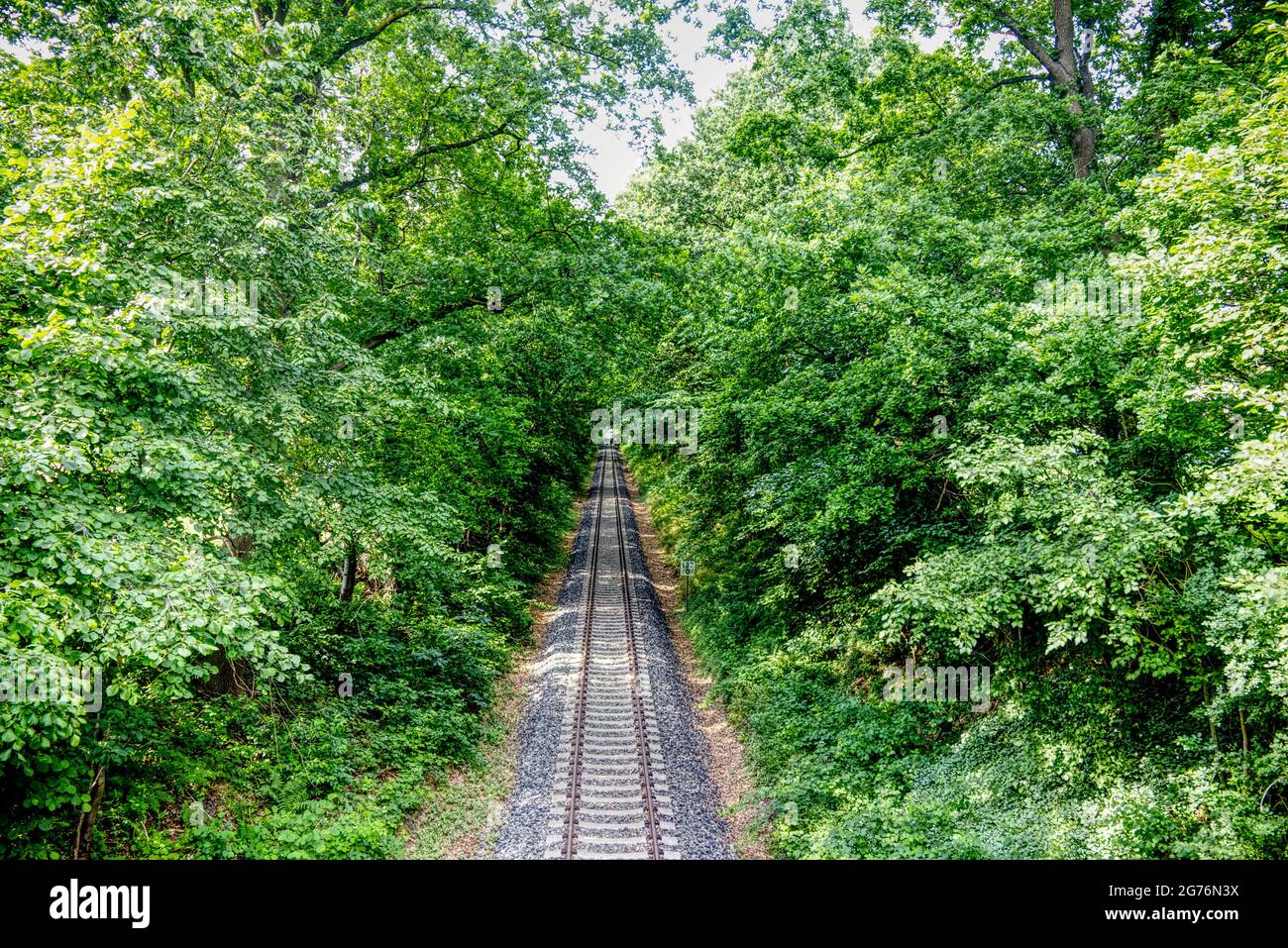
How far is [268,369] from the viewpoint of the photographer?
8914 mm

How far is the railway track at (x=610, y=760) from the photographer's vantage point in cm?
1015

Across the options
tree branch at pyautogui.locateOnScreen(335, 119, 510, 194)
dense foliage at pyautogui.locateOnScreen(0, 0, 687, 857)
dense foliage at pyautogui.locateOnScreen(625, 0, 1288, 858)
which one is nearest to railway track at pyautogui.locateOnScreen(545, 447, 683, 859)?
dense foliage at pyautogui.locateOnScreen(625, 0, 1288, 858)

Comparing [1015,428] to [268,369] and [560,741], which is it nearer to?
[560,741]

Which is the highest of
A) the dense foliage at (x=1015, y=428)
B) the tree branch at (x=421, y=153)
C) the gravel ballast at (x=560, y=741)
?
the tree branch at (x=421, y=153)

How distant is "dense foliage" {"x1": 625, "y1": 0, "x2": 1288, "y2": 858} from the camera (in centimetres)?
704

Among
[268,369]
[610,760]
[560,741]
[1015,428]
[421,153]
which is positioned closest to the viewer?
[268,369]

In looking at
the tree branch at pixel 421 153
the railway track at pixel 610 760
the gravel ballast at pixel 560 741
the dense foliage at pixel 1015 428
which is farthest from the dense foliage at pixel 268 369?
the dense foliage at pixel 1015 428

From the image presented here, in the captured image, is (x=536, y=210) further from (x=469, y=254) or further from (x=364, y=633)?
(x=364, y=633)

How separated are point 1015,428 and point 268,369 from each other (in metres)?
10.3

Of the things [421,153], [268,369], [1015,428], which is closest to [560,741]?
[268,369]

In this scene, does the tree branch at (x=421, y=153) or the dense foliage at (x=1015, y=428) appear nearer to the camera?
the dense foliage at (x=1015, y=428)

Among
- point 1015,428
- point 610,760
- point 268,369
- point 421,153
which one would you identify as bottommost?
point 610,760

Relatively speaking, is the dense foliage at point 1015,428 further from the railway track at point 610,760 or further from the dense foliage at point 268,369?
the dense foliage at point 268,369

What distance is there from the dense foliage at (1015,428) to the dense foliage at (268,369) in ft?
14.5
